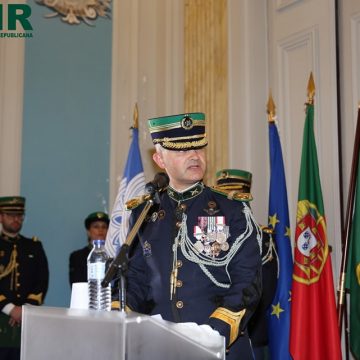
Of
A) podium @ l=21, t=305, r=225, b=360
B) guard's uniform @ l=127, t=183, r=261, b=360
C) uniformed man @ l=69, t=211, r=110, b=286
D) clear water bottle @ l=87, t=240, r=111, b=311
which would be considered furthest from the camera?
uniformed man @ l=69, t=211, r=110, b=286

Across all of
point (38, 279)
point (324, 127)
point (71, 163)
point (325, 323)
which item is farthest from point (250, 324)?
point (71, 163)

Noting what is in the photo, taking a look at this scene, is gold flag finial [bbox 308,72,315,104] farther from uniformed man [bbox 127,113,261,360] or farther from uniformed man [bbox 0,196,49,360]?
uniformed man [bbox 0,196,49,360]

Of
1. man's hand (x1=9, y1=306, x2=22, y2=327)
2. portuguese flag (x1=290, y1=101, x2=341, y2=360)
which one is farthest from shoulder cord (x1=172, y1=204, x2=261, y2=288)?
man's hand (x1=9, y1=306, x2=22, y2=327)

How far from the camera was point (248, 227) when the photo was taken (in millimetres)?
2625

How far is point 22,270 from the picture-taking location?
5.61 m

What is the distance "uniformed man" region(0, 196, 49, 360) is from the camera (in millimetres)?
5516

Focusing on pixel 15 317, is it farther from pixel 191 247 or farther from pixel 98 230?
pixel 191 247

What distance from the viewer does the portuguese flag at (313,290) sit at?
3.93 meters

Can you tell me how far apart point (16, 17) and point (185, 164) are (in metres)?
3.88

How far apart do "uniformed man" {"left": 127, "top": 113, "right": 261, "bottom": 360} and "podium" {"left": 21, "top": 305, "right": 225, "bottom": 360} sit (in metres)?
0.58

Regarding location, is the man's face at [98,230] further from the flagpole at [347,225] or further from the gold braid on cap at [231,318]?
the gold braid on cap at [231,318]

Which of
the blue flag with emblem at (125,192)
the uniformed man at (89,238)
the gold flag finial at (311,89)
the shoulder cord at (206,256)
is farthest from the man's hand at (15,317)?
the shoulder cord at (206,256)

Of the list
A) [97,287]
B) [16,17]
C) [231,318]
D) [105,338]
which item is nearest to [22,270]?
[16,17]

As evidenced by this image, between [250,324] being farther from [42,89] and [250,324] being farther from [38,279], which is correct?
[42,89]
